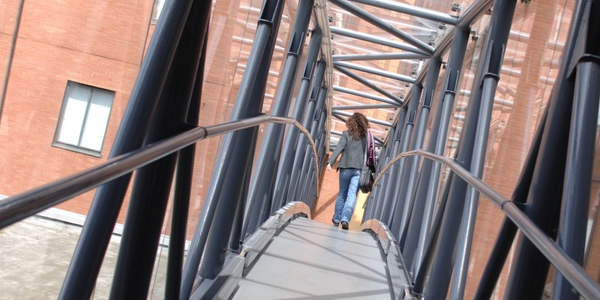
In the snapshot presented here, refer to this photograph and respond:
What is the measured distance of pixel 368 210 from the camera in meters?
14.1

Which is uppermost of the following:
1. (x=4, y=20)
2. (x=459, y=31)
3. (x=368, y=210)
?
(x=459, y=31)

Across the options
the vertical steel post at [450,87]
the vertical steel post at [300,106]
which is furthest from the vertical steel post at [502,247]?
the vertical steel post at [300,106]

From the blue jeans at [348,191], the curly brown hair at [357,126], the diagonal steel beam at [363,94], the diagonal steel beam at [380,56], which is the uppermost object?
the diagonal steel beam at [380,56]

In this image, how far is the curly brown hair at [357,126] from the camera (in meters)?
9.54

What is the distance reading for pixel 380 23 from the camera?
9.04 meters

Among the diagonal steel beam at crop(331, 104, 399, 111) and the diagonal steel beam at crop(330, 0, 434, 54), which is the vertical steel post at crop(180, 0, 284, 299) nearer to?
the diagonal steel beam at crop(330, 0, 434, 54)

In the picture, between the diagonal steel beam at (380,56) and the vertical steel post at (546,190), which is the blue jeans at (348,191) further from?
the vertical steel post at (546,190)

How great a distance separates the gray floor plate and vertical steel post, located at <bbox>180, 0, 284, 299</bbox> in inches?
19.7

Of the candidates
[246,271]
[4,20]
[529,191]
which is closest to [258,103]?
[246,271]

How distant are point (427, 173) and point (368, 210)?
8.83 meters

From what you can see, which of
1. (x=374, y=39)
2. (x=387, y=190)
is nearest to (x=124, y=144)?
(x=387, y=190)

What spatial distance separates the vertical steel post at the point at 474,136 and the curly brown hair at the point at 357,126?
5.01 m

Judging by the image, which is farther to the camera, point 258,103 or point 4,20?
point 258,103

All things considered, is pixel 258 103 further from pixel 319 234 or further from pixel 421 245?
pixel 319 234
